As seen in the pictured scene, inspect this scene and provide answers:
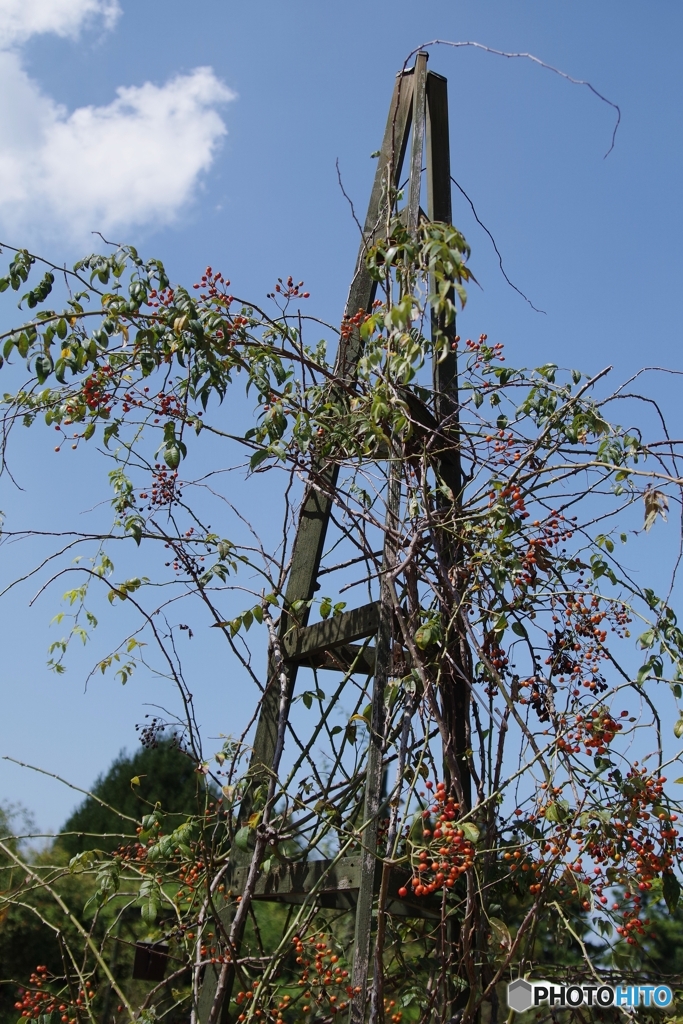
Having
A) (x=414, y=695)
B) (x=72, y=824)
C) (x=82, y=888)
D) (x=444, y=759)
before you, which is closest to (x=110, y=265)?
(x=414, y=695)

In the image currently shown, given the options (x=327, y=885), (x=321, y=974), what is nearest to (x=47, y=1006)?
(x=321, y=974)

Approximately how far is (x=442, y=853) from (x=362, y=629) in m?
0.56

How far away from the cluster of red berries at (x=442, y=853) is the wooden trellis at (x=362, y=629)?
107mm

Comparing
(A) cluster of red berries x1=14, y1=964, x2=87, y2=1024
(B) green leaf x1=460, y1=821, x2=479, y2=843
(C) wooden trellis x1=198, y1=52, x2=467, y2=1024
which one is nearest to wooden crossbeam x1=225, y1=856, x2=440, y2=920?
(C) wooden trellis x1=198, y1=52, x2=467, y2=1024

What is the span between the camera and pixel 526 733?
6.44 feet

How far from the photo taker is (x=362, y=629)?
2.20 metres

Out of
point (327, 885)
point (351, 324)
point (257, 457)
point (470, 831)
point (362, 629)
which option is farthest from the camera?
point (351, 324)

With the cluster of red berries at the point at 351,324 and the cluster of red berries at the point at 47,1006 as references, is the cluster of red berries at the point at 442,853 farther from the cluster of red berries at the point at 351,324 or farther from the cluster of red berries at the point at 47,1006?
the cluster of red berries at the point at 351,324

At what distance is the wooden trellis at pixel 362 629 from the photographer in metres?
1.96

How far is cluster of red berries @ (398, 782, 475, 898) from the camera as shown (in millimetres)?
1821

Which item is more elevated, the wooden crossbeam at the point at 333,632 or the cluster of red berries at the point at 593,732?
the wooden crossbeam at the point at 333,632

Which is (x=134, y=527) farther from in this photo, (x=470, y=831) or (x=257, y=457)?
(x=470, y=831)

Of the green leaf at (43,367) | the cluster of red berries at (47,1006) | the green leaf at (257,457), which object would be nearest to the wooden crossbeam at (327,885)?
the cluster of red berries at (47,1006)

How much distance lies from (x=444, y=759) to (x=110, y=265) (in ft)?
4.62
